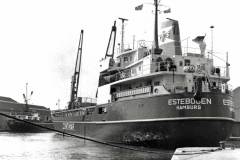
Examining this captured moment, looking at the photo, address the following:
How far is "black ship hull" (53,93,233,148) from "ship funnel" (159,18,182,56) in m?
5.10

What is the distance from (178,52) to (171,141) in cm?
704

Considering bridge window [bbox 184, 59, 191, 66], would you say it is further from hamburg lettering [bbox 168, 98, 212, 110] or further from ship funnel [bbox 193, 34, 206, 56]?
hamburg lettering [bbox 168, 98, 212, 110]

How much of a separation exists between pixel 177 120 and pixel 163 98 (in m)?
1.43

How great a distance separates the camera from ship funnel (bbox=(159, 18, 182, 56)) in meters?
22.8

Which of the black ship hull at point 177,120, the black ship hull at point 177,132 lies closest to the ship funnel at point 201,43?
the black ship hull at point 177,120

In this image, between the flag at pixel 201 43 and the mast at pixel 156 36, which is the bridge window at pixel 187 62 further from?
the mast at pixel 156 36

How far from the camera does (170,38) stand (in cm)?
2327

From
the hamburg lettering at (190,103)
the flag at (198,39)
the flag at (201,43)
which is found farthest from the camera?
the flag at (201,43)

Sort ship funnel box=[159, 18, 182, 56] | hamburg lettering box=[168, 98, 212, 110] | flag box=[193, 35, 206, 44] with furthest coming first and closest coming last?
ship funnel box=[159, 18, 182, 56] < flag box=[193, 35, 206, 44] < hamburg lettering box=[168, 98, 212, 110]

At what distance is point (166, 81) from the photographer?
66.4 feet

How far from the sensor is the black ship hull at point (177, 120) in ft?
58.3

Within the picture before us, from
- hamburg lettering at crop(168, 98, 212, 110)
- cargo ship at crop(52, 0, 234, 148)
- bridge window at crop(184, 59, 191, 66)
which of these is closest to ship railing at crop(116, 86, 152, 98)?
cargo ship at crop(52, 0, 234, 148)

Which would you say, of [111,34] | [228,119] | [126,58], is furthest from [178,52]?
[111,34]

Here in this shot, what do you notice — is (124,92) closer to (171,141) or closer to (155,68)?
(155,68)
